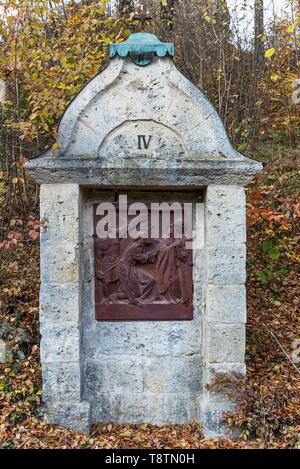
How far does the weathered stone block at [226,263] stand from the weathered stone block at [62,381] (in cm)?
143

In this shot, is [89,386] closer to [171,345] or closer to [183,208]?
[171,345]

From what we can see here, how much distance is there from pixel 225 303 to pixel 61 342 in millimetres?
1464

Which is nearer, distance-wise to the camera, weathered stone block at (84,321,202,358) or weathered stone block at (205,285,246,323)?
weathered stone block at (205,285,246,323)

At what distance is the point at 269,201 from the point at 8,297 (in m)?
3.95

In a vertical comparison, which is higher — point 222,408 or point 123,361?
point 123,361

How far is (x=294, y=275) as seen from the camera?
239 inches

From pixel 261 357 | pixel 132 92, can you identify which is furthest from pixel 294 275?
pixel 132 92

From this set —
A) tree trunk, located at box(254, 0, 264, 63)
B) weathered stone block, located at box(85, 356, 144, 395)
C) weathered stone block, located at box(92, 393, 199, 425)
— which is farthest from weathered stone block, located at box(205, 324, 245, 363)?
tree trunk, located at box(254, 0, 264, 63)

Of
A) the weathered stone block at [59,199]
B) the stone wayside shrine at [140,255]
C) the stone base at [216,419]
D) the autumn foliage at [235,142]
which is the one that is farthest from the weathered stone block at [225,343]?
the weathered stone block at [59,199]

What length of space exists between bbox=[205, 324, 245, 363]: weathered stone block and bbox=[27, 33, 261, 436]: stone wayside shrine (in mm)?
12

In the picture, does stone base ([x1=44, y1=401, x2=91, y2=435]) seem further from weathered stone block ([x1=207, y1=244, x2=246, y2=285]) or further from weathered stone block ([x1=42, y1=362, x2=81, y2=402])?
weathered stone block ([x1=207, y1=244, x2=246, y2=285])

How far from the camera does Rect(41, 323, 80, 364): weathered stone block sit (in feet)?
12.5

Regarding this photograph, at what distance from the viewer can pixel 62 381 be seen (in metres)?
3.83

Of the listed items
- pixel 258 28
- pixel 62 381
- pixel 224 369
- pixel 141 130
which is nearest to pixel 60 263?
pixel 62 381
